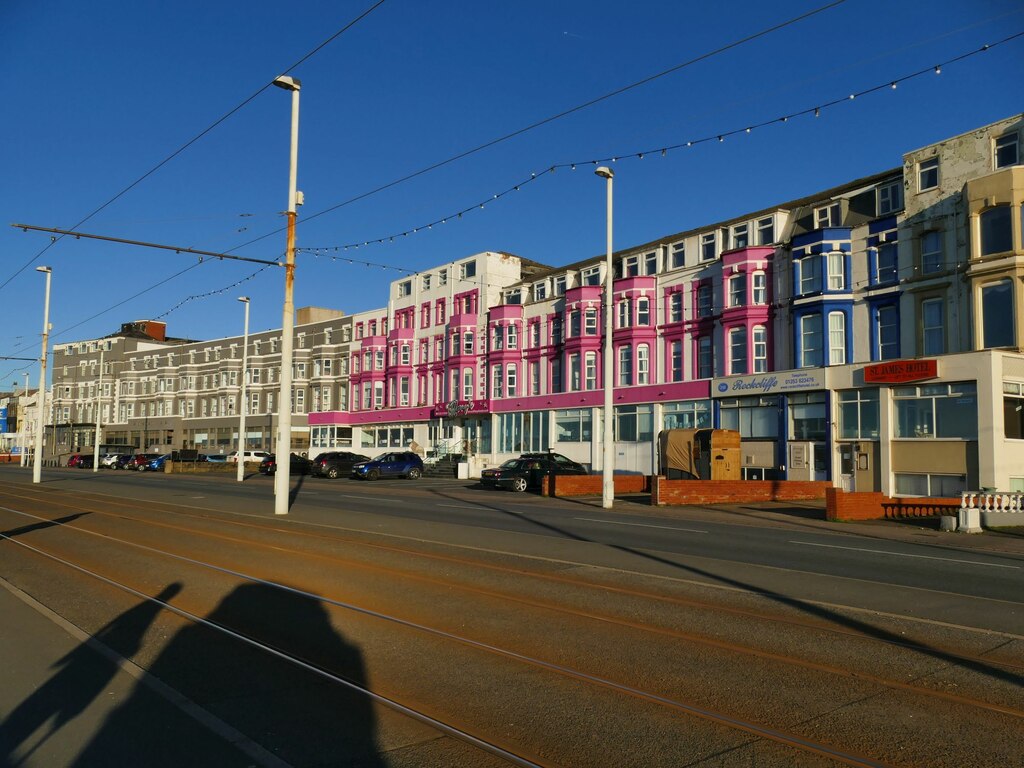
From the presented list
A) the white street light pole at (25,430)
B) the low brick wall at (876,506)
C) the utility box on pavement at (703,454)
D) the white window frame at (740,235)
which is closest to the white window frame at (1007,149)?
the white window frame at (740,235)

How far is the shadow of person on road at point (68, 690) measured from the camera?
500cm

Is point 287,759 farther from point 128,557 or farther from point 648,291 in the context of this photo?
point 648,291

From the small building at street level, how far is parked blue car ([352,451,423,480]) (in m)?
3.63

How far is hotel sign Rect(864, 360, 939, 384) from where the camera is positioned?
29.5m

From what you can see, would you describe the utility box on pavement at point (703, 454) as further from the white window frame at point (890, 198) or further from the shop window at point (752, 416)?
the white window frame at point (890, 198)

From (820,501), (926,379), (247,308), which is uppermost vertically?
(247,308)

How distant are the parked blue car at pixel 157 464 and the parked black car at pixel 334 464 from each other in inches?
822

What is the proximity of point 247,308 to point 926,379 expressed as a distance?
3425 cm

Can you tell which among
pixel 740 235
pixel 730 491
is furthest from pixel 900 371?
pixel 740 235

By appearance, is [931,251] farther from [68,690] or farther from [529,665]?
[68,690]

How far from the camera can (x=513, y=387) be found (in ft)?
177

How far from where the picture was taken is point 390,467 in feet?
155

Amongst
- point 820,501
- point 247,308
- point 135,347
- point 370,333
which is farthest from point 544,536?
point 135,347

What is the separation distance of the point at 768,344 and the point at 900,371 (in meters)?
8.24
